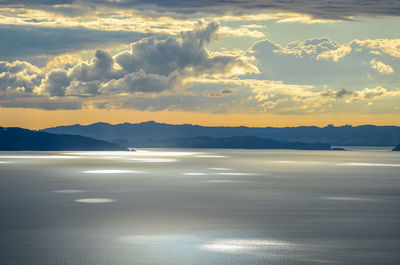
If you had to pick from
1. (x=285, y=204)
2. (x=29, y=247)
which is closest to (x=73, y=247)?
(x=29, y=247)

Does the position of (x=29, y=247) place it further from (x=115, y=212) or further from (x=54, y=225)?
(x=115, y=212)

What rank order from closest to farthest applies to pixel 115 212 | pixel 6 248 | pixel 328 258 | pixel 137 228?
1. pixel 328 258
2. pixel 6 248
3. pixel 137 228
4. pixel 115 212

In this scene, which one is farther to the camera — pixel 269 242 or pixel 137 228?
pixel 137 228

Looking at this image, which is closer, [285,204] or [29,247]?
[29,247]

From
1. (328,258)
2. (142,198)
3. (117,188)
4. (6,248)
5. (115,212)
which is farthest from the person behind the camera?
(117,188)

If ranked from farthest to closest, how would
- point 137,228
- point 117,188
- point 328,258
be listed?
point 117,188 → point 137,228 → point 328,258

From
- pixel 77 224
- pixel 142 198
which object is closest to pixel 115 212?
pixel 77 224

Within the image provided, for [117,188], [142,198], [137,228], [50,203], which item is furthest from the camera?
[117,188]

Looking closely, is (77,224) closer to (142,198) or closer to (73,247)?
(73,247)
